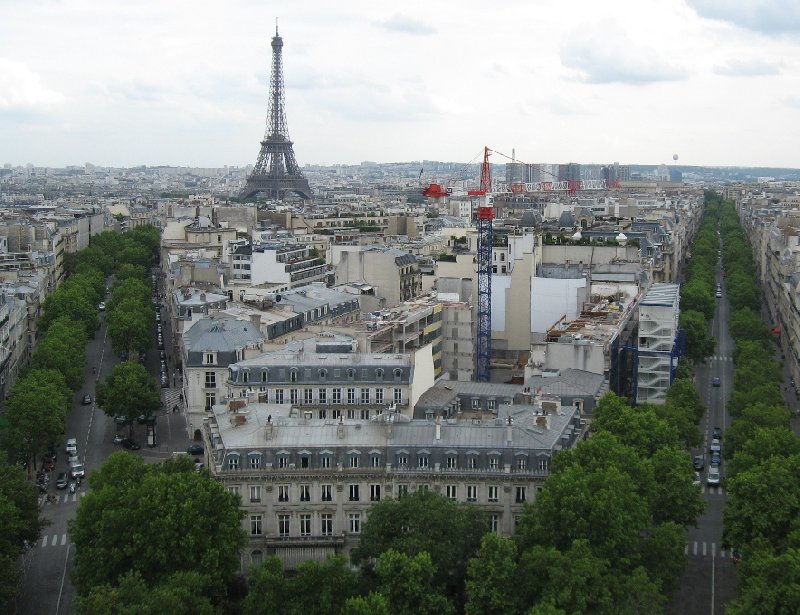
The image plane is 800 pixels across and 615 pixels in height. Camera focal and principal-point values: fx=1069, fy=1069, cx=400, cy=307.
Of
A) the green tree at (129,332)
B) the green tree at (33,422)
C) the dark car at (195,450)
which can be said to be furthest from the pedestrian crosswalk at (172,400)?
the green tree at (33,422)

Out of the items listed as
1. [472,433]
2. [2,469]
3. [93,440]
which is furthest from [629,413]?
[93,440]

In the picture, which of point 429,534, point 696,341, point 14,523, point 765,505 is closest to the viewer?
point 429,534

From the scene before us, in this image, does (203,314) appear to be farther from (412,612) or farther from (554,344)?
(412,612)

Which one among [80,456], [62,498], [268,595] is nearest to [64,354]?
[80,456]

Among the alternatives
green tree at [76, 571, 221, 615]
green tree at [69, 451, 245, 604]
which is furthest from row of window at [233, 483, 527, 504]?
green tree at [76, 571, 221, 615]

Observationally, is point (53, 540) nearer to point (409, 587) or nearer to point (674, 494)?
point (409, 587)

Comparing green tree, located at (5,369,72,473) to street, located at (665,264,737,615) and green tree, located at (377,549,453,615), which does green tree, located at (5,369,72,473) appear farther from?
street, located at (665,264,737,615)
